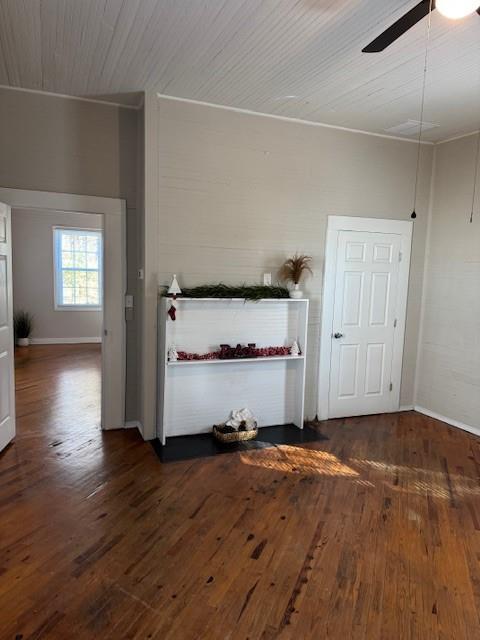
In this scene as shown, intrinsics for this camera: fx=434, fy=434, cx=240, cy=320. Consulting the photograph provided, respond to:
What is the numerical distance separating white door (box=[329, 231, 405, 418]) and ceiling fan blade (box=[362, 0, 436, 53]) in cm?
243

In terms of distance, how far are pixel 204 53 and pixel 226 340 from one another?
7.77ft

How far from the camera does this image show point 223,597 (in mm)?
2129

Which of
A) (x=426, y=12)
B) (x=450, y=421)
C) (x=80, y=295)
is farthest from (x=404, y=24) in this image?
(x=80, y=295)

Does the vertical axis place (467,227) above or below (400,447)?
above

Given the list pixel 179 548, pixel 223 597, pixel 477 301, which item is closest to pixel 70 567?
pixel 179 548

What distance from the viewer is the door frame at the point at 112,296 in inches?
156

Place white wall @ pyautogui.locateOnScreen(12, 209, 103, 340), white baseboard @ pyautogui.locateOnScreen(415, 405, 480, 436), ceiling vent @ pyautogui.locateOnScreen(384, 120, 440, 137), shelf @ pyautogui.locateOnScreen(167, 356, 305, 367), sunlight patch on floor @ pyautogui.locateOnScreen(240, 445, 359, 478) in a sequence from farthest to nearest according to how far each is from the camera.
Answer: white wall @ pyautogui.locateOnScreen(12, 209, 103, 340) → white baseboard @ pyautogui.locateOnScreen(415, 405, 480, 436) → ceiling vent @ pyautogui.locateOnScreen(384, 120, 440, 137) → shelf @ pyautogui.locateOnScreen(167, 356, 305, 367) → sunlight patch on floor @ pyautogui.locateOnScreen(240, 445, 359, 478)

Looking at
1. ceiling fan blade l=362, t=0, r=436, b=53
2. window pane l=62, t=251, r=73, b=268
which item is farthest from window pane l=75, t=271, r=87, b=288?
ceiling fan blade l=362, t=0, r=436, b=53

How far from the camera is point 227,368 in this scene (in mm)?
4238

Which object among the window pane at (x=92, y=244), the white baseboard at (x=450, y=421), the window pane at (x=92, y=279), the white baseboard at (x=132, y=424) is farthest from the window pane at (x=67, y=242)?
the white baseboard at (x=450, y=421)

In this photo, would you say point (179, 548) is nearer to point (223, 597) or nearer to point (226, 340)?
point (223, 597)

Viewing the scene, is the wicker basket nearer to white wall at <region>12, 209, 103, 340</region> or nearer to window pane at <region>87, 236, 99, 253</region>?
white wall at <region>12, 209, 103, 340</region>

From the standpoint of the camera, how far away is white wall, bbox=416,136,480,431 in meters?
4.48

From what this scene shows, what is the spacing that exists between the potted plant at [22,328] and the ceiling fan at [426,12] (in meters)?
7.85
